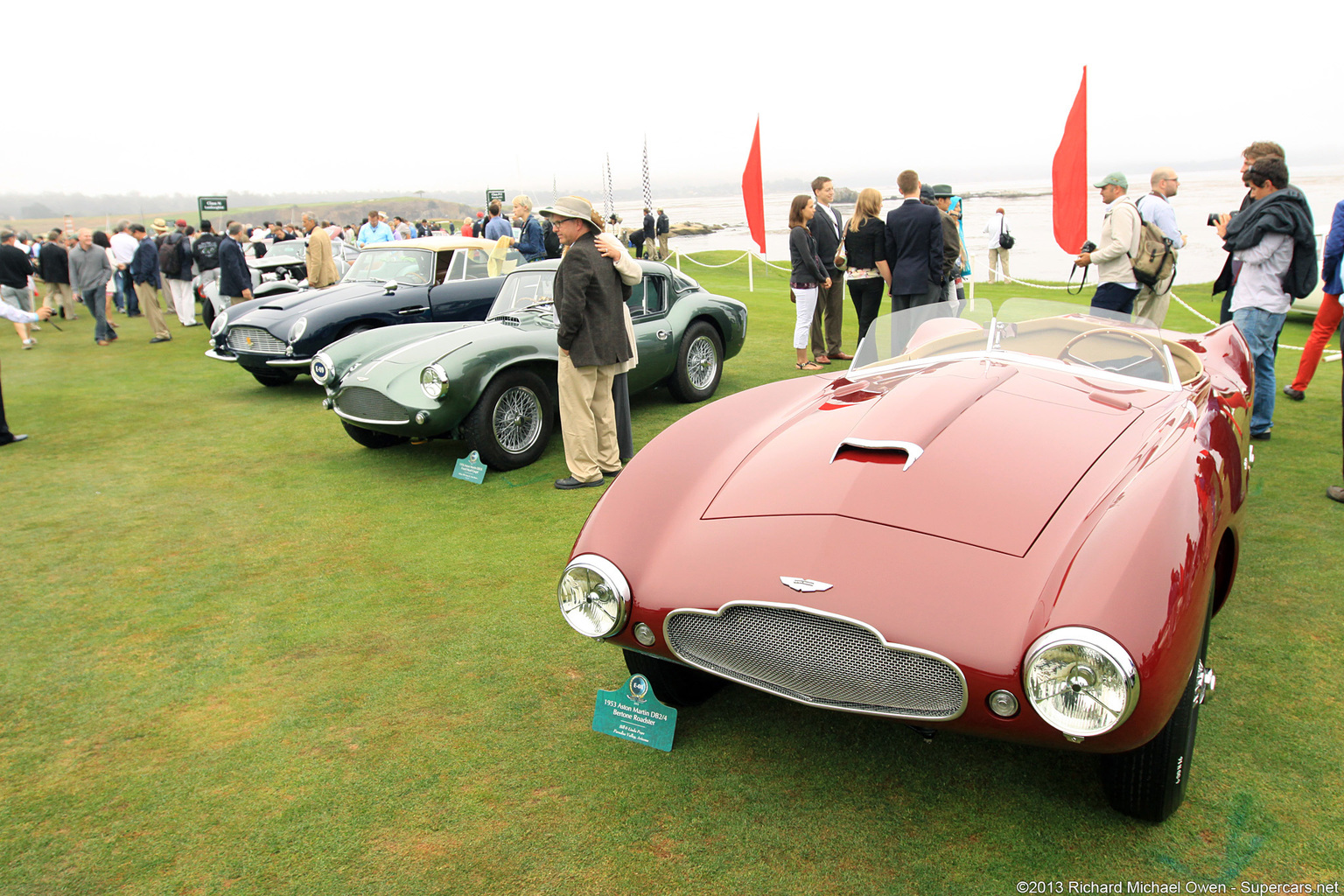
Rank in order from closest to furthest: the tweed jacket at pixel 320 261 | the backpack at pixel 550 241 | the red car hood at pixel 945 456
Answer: the red car hood at pixel 945 456 → the tweed jacket at pixel 320 261 → the backpack at pixel 550 241

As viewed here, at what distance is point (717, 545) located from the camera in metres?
2.39

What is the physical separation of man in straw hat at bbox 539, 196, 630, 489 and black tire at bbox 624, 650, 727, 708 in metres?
2.72

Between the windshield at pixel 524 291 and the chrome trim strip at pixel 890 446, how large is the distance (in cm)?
445

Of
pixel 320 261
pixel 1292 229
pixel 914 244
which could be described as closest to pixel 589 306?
pixel 914 244

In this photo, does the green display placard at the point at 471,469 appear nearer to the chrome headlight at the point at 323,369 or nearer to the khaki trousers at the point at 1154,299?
the chrome headlight at the point at 323,369

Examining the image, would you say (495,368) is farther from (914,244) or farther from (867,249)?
(867,249)

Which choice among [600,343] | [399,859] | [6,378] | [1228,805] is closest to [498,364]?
[600,343]

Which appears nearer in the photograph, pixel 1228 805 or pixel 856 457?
pixel 1228 805

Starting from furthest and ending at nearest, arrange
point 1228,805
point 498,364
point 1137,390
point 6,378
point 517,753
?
point 6,378 → point 498,364 → point 1137,390 → point 517,753 → point 1228,805

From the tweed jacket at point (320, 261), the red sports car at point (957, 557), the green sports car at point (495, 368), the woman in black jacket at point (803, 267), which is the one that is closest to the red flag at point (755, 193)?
the woman in black jacket at point (803, 267)

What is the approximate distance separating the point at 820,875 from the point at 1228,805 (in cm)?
124

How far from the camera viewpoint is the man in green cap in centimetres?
610

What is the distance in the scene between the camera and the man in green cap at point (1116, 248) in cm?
610

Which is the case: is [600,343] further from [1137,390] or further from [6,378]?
[6,378]
